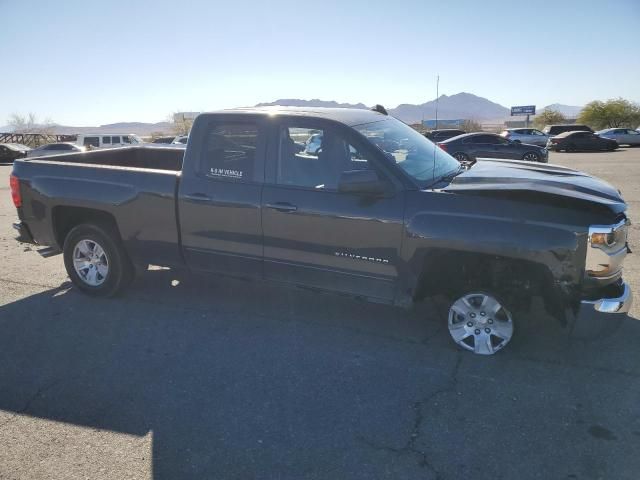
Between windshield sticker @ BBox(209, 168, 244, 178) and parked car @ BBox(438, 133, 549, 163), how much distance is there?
54.0 ft

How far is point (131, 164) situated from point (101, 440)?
4410mm

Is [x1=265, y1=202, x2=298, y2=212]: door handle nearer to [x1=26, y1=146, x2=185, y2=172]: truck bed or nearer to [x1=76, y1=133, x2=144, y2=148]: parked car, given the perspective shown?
[x1=26, y1=146, x2=185, y2=172]: truck bed

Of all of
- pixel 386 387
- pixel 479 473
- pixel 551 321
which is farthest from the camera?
pixel 551 321

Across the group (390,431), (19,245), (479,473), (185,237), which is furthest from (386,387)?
(19,245)

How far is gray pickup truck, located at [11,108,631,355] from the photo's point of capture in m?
3.71

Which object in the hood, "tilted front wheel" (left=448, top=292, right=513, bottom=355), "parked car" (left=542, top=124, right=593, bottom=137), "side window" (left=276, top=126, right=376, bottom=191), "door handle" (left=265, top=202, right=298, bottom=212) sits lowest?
"tilted front wheel" (left=448, top=292, right=513, bottom=355)

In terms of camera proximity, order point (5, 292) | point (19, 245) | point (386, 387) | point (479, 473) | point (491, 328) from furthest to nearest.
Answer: point (19, 245) < point (5, 292) < point (491, 328) < point (386, 387) < point (479, 473)

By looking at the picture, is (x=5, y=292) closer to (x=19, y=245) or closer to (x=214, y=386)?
(x=19, y=245)

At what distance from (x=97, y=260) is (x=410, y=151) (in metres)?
3.50

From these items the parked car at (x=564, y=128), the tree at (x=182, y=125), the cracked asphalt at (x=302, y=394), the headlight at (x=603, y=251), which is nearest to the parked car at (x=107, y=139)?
the tree at (x=182, y=125)

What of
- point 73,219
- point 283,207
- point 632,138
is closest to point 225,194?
point 283,207

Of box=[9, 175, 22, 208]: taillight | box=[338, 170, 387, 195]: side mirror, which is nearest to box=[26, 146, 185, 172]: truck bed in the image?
box=[9, 175, 22, 208]: taillight

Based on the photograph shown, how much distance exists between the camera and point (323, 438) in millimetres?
3127

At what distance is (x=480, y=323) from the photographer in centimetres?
412
